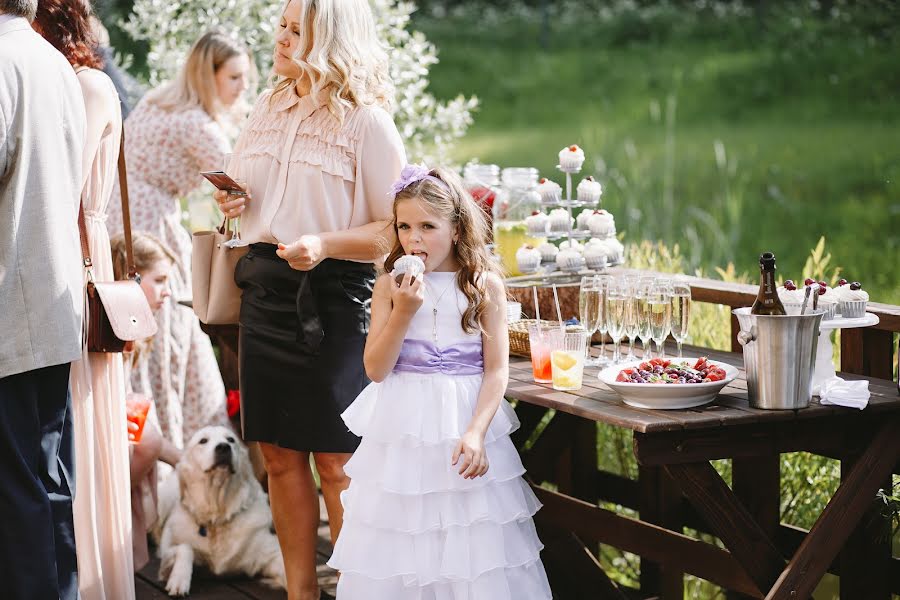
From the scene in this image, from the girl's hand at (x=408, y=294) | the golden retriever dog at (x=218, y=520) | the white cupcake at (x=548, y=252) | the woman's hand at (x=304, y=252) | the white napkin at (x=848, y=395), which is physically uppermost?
the woman's hand at (x=304, y=252)

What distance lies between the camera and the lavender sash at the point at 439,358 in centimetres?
281

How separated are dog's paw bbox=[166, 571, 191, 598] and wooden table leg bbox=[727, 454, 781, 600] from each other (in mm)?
1746

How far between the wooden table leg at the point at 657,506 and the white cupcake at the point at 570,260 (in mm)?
712

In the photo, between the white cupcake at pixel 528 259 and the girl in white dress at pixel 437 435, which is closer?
the girl in white dress at pixel 437 435

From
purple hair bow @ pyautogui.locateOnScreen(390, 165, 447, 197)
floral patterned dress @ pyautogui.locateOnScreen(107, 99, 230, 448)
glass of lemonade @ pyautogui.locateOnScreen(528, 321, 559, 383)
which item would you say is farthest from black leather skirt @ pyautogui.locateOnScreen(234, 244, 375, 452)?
floral patterned dress @ pyautogui.locateOnScreen(107, 99, 230, 448)

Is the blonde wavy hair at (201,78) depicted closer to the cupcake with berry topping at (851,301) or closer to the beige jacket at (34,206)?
the beige jacket at (34,206)

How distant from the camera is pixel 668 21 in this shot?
14.9m

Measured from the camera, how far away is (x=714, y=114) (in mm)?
13453

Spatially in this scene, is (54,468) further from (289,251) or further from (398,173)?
(398,173)

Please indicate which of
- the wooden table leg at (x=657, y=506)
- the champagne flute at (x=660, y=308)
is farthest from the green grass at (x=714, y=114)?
the champagne flute at (x=660, y=308)

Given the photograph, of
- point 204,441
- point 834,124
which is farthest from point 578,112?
point 204,441

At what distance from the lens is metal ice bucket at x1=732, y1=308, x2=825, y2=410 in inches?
102

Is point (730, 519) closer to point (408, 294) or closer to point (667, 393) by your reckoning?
point (667, 393)

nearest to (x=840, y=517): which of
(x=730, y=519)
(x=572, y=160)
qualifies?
(x=730, y=519)
